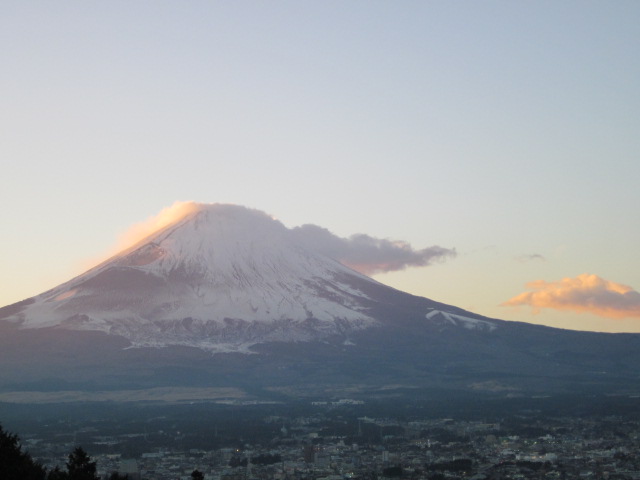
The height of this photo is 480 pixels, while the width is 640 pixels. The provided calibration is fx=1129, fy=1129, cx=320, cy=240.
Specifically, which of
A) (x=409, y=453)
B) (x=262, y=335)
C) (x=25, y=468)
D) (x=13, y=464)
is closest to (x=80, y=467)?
(x=25, y=468)

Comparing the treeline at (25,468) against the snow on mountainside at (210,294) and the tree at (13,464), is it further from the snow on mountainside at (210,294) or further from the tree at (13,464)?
the snow on mountainside at (210,294)

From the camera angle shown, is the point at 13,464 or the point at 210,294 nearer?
the point at 13,464

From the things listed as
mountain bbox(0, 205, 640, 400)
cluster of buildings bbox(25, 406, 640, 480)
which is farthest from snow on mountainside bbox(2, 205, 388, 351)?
cluster of buildings bbox(25, 406, 640, 480)

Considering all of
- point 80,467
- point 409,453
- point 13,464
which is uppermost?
point 13,464

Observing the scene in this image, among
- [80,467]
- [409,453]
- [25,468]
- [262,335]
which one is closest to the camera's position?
[25,468]

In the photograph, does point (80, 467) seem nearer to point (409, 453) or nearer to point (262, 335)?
point (409, 453)

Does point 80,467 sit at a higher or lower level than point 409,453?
higher

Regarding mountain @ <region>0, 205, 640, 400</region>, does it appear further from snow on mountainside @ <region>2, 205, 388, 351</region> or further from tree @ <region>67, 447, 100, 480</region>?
tree @ <region>67, 447, 100, 480</region>
